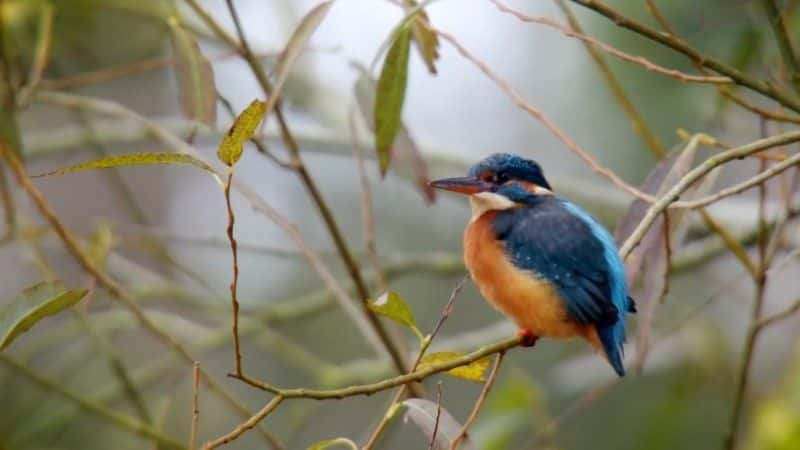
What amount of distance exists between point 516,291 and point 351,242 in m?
3.49

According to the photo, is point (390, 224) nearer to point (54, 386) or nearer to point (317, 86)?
point (317, 86)

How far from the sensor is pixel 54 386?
78.4 inches

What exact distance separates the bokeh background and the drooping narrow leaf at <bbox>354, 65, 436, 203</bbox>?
0.08 meters

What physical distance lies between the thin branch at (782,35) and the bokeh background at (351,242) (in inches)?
15.7

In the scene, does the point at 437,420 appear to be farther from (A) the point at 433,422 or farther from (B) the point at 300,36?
(B) the point at 300,36

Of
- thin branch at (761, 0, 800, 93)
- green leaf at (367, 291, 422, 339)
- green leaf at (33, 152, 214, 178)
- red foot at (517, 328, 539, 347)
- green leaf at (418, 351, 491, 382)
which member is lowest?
red foot at (517, 328, 539, 347)

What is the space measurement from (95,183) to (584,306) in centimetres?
379

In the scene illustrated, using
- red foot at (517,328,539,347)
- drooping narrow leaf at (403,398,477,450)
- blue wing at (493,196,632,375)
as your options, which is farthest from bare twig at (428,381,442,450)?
blue wing at (493,196,632,375)

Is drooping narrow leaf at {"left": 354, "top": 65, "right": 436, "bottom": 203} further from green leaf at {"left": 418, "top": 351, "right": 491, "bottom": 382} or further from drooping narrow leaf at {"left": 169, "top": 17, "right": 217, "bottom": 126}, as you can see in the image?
green leaf at {"left": 418, "top": 351, "right": 491, "bottom": 382}

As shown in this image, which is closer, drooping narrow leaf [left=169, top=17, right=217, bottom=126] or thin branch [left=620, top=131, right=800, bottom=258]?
thin branch [left=620, top=131, right=800, bottom=258]

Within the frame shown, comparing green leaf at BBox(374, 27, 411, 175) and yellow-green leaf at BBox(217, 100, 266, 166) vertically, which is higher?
yellow-green leaf at BBox(217, 100, 266, 166)

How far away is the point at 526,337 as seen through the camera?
1.52 metres

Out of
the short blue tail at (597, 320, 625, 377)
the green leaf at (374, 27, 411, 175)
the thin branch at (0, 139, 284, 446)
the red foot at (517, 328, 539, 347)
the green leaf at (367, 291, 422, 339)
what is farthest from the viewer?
the thin branch at (0, 139, 284, 446)

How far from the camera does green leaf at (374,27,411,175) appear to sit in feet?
5.68
